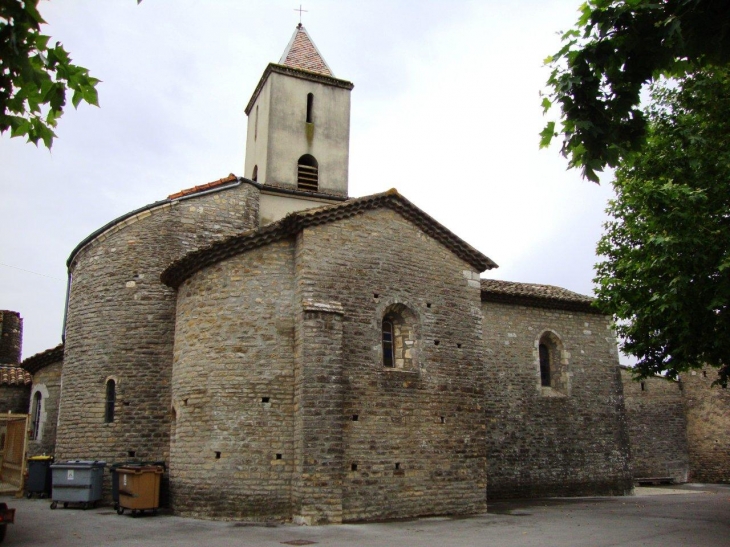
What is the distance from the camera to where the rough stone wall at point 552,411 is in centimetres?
1878

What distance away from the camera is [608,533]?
11852 mm

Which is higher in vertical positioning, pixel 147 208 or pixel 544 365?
pixel 147 208

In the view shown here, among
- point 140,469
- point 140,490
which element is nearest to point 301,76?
point 140,469

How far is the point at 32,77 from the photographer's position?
15.7ft

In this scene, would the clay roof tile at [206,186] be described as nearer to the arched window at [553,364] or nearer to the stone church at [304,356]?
the stone church at [304,356]

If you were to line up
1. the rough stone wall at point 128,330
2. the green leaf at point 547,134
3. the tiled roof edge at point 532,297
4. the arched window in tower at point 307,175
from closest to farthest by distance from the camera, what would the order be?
the green leaf at point 547,134 < the rough stone wall at point 128,330 < the arched window in tower at point 307,175 < the tiled roof edge at point 532,297

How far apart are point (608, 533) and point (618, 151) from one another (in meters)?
8.75

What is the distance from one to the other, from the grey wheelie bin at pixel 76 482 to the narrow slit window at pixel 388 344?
7.16 meters

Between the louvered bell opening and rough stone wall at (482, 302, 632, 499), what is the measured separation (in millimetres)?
6526

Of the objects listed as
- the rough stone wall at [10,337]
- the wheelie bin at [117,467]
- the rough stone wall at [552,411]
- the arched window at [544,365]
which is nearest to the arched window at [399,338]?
the rough stone wall at [552,411]

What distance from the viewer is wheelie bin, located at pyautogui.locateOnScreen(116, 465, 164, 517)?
1338 cm

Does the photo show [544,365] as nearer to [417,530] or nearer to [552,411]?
[552,411]

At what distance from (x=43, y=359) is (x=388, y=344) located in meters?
12.4

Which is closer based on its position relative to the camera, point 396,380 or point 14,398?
point 396,380
